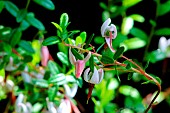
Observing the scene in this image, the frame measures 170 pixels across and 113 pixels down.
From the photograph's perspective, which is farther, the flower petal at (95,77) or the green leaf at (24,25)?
the green leaf at (24,25)

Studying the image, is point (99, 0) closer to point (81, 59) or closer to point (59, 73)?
point (59, 73)

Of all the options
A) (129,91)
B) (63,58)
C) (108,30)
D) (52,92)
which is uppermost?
(108,30)

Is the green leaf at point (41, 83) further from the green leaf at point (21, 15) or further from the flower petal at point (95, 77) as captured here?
the flower petal at point (95, 77)

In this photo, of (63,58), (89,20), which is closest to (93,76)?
(63,58)

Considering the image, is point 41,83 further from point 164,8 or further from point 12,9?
point 164,8

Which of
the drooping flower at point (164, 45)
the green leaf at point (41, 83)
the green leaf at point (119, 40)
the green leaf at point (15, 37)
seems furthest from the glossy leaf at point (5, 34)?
the drooping flower at point (164, 45)

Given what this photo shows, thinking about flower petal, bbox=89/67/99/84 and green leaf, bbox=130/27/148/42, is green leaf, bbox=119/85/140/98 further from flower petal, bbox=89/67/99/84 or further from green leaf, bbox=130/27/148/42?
flower petal, bbox=89/67/99/84

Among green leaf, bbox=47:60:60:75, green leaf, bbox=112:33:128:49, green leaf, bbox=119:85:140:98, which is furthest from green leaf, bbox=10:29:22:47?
green leaf, bbox=119:85:140:98

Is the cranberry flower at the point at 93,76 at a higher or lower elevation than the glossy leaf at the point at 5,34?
higher

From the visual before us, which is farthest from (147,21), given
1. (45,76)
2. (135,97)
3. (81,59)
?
(81,59)
